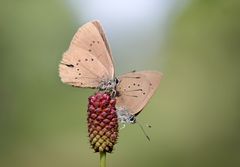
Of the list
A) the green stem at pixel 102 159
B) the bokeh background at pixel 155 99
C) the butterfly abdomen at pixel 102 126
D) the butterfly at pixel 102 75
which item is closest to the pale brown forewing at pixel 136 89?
the butterfly at pixel 102 75

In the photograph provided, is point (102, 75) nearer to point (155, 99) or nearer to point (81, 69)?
point (81, 69)

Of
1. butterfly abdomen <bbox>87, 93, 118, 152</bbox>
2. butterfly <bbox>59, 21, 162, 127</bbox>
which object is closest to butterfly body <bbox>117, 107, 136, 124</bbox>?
butterfly <bbox>59, 21, 162, 127</bbox>

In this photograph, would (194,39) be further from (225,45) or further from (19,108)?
(19,108)

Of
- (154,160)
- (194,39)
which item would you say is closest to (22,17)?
(194,39)

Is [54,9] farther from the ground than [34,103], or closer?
farther from the ground

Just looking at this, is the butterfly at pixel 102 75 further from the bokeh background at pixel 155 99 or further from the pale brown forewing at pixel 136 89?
the bokeh background at pixel 155 99

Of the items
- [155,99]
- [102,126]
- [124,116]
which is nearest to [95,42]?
[124,116]
